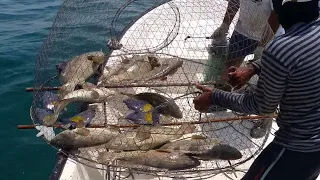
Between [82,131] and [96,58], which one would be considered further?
[96,58]

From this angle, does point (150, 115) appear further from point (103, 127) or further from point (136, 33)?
point (136, 33)

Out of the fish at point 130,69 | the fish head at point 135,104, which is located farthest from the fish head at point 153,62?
the fish head at point 135,104

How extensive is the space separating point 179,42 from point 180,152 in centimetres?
287

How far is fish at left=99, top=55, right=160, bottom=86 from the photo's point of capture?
453cm

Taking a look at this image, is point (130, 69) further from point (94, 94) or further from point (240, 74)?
point (240, 74)

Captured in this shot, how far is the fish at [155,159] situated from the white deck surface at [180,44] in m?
0.30

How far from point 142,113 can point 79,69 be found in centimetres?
121

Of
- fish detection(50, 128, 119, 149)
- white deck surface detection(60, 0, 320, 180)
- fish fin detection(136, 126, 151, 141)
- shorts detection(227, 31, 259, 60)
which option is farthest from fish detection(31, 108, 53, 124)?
shorts detection(227, 31, 259, 60)

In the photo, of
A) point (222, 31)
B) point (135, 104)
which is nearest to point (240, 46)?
point (222, 31)

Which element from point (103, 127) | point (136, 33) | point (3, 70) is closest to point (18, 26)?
point (3, 70)

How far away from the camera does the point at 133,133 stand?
3.64 metres

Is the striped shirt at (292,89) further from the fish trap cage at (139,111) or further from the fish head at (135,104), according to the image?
the fish head at (135,104)

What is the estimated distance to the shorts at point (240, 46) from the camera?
4.55 metres

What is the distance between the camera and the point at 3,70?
23.5ft
